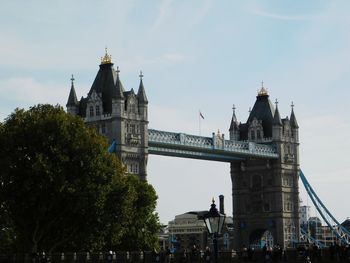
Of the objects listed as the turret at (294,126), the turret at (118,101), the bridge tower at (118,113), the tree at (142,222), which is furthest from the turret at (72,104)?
the turret at (294,126)

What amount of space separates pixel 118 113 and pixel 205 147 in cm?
1801

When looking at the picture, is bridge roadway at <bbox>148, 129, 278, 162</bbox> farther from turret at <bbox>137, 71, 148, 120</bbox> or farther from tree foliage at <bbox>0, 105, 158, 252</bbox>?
tree foliage at <bbox>0, 105, 158, 252</bbox>

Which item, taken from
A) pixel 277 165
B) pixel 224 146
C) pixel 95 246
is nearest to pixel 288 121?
pixel 277 165

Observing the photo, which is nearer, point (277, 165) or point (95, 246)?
point (95, 246)

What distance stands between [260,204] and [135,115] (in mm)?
37322

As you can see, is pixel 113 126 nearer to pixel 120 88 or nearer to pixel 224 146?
pixel 120 88

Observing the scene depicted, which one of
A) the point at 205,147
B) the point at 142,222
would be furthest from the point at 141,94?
the point at 142,222

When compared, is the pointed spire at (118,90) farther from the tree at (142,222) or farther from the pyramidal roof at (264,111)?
the pyramidal roof at (264,111)

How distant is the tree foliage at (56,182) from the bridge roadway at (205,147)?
136 feet

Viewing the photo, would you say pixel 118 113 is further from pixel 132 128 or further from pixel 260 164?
pixel 260 164

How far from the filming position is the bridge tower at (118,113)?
10931cm

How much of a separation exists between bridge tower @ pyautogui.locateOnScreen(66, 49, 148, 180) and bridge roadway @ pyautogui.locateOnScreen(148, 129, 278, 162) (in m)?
3.26

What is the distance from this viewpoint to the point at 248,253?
64.0 metres

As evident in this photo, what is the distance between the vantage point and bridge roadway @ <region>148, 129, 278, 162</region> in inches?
4547
